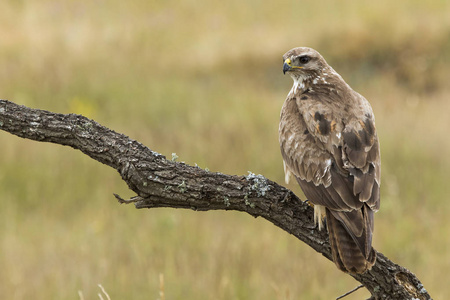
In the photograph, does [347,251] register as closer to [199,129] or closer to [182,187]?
[182,187]

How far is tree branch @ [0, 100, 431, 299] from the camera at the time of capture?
3781 mm

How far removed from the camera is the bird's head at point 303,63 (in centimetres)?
546

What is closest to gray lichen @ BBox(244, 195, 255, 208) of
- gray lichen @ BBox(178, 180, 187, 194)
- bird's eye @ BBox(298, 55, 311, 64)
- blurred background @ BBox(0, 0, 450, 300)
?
gray lichen @ BBox(178, 180, 187, 194)

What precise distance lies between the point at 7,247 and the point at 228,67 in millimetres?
9217

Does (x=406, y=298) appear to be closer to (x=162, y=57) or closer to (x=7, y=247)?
(x=7, y=247)

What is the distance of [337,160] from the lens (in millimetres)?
4352

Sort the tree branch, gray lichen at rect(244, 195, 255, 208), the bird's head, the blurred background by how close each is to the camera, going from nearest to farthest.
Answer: the tree branch < gray lichen at rect(244, 195, 255, 208) < the bird's head < the blurred background

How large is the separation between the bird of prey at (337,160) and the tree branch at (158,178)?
0.26 meters

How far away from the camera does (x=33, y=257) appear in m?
6.96

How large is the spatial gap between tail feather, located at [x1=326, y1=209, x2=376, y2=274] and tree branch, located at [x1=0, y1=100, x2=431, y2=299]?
214 millimetres

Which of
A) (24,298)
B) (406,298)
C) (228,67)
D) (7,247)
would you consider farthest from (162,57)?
(406,298)

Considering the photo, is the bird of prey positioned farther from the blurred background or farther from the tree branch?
the blurred background

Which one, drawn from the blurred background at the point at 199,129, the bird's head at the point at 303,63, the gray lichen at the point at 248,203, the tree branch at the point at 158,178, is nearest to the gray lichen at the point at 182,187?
the tree branch at the point at 158,178

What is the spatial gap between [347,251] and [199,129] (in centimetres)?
654
